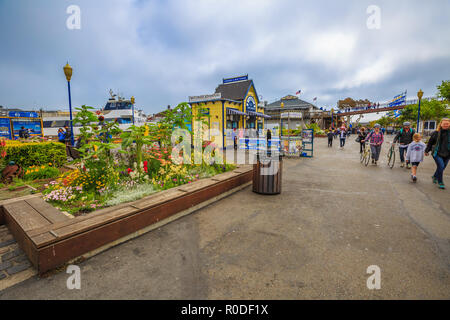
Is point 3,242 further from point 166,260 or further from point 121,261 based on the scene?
point 166,260

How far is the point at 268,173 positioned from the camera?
5672mm

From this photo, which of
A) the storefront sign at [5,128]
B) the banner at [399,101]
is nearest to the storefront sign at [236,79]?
the storefront sign at [5,128]

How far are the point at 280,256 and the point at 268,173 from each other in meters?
2.88

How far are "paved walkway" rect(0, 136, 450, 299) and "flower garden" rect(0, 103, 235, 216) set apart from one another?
1.30 metres

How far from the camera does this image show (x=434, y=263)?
9.23 feet

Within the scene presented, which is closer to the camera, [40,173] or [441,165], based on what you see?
[40,173]

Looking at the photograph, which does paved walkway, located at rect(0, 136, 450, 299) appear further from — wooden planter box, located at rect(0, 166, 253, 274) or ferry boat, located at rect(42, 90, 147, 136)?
ferry boat, located at rect(42, 90, 147, 136)

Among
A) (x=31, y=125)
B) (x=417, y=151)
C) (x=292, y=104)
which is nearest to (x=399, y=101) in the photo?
(x=292, y=104)

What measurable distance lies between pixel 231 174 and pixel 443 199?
5377 millimetres

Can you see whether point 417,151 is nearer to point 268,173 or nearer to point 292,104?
point 268,173

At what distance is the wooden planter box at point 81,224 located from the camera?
2.62 m

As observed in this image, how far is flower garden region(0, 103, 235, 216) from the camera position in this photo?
418cm

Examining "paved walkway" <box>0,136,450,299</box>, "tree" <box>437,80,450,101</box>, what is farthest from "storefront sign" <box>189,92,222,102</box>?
"tree" <box>437,80,450,101</box>
